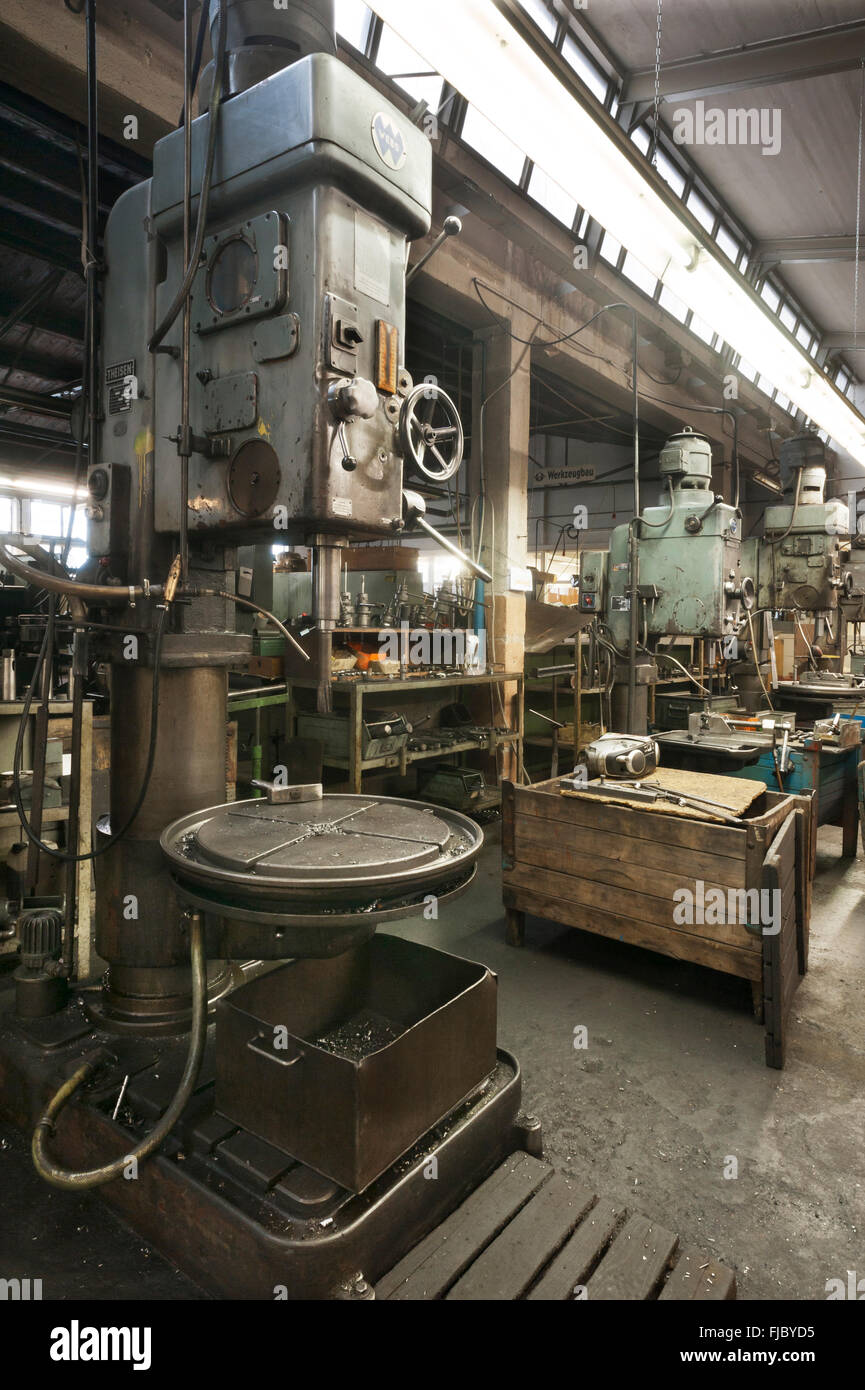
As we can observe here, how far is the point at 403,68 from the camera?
3.33 meters

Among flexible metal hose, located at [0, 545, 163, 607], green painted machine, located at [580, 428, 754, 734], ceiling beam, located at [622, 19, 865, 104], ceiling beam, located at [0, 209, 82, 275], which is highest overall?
ceiling beam, located at [622, 19, 865, 104]

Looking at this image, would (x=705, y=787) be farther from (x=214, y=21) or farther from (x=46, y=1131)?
(x=214, y=21)

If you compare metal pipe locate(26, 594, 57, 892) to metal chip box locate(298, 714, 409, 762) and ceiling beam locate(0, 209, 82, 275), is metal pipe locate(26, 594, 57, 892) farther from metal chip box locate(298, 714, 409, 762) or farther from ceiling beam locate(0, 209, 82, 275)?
ceiling beam locate(0, 209, 82, 275)

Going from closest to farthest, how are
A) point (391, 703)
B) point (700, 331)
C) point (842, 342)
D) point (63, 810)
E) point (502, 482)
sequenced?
1. point (63, 810)
2. point (391, 703)
3. point (502, 482)
4. point (700, 331)
5. point (842, 342)

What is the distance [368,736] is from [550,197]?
11.2 feet

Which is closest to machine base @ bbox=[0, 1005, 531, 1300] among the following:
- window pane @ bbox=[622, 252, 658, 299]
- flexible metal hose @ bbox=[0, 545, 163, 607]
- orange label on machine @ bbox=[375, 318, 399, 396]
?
flexible metal hose @ bbox=[0, 545, 163, 607]

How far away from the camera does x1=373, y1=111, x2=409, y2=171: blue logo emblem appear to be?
4.07 feet

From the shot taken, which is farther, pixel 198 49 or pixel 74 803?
pixel 74 803

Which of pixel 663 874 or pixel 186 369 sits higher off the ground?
pixel 186 369

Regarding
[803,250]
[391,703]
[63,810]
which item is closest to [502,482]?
[391,703]

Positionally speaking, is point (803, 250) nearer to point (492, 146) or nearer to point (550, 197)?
point (550, 197)

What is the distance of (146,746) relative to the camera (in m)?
1.49

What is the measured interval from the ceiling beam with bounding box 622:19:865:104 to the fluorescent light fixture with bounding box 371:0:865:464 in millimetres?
1609

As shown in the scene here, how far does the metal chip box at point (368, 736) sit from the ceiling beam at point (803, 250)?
5077mm
